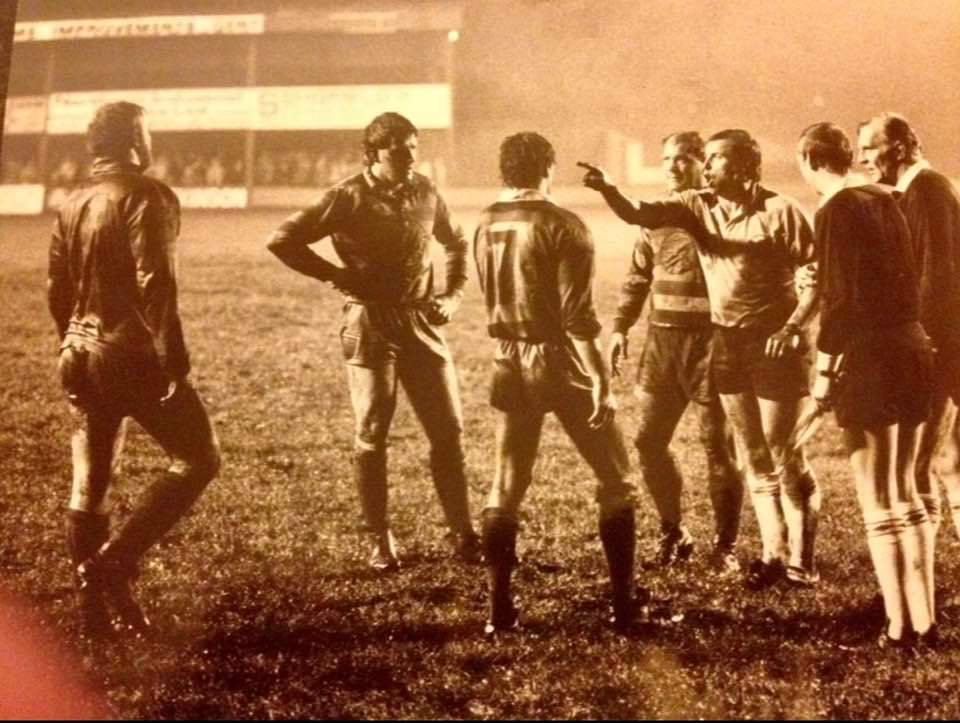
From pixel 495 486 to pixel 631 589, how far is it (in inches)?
26.9

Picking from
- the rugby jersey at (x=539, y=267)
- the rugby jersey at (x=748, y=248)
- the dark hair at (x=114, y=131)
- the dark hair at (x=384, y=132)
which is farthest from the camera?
the dark hair at (x=384, y=132)

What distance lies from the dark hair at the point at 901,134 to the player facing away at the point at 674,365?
75 centimetres

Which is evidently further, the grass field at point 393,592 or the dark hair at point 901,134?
the dark hair at point 901,134

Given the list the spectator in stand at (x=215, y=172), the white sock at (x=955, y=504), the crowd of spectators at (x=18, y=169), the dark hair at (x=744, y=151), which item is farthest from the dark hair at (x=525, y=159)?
the crowd of spectators at (x=18, y=169)

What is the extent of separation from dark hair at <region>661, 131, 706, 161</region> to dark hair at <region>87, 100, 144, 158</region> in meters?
2.30

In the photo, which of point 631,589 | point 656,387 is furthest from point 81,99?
point 631,589

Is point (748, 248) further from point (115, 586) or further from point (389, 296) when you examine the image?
point (115, 586)

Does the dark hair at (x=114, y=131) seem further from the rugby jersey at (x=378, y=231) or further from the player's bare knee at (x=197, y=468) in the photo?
the player's bare knee at (x=197, y=468)

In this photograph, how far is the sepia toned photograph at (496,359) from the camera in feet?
9.89

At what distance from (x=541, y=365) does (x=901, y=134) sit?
5.90 ft

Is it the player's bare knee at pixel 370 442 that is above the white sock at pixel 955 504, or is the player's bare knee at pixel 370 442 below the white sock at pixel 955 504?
above

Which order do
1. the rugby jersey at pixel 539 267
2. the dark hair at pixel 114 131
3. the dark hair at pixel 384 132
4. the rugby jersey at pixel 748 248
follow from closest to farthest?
the rugby jersey at pixel 539 267 → the dark hair at pixel 114 131 → the rugby jersey at pixel 748 248 → the dark hair at pixel 384 132

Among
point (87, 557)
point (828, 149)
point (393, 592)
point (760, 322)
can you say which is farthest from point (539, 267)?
point (87, 557)

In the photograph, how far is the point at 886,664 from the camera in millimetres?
2951
